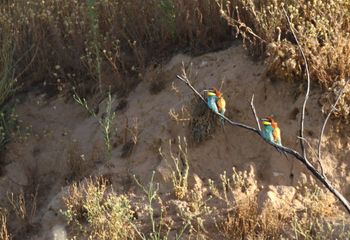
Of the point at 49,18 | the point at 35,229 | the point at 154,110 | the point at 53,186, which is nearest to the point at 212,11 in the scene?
the point at 154,110

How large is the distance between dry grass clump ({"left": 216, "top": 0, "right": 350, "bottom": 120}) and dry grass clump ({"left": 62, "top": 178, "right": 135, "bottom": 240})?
160 centimetres

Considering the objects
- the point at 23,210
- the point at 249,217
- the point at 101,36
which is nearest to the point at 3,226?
the point at 23,210

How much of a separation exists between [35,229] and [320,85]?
248cm

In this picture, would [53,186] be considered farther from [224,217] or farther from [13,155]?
[224,217]

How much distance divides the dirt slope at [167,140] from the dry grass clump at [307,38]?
0.18 m

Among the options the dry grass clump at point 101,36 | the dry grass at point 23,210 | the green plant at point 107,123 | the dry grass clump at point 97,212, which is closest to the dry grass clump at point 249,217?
the dry grass clump at point 97,212

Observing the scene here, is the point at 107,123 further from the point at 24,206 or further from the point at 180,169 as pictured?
the point at 24,206

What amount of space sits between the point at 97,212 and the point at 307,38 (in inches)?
79.5

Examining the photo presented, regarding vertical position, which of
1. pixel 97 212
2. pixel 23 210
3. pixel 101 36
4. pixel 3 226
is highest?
pixel 101 36

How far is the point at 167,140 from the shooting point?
517 cm

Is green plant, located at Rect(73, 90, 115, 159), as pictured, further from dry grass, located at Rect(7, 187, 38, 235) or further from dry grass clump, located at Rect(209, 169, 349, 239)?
dry grass clump, located at Rect(209, 169, 349, 239)

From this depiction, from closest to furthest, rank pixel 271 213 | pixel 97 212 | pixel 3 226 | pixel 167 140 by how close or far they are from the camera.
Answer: pixel 271 213, pixel 97 212, pixel 3 226, pixel 167 140

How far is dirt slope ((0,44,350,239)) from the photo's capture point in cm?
489

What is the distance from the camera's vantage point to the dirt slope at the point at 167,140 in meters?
4.89
